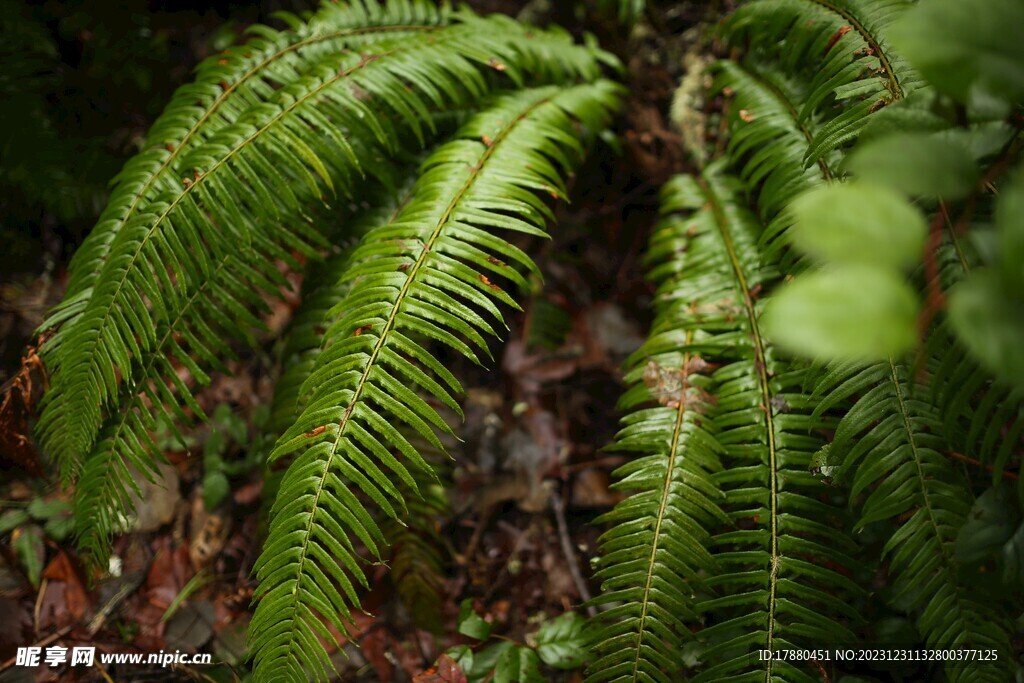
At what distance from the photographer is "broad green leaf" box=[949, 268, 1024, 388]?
2.14 ft

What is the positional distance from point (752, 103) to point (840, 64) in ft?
1.62

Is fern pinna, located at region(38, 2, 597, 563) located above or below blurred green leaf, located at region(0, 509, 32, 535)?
above

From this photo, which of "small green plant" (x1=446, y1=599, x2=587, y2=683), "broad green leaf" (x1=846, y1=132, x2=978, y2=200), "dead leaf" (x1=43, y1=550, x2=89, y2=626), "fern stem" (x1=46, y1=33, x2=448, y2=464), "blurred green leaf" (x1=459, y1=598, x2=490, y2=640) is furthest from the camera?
"dead leaf" (x1=43, y1=550, x2=89, y2=626)

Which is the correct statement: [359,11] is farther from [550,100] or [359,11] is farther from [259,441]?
[259,441]

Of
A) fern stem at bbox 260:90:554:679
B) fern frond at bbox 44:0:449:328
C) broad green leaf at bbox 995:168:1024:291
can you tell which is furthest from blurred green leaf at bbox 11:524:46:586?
broad green leaf at bbox 995:168:1024:291

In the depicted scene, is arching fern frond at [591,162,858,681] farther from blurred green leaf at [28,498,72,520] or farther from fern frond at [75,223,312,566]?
blurred green leaf at [28,498,72,520]

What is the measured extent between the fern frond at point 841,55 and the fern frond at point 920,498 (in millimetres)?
690

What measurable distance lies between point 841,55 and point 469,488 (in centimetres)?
214

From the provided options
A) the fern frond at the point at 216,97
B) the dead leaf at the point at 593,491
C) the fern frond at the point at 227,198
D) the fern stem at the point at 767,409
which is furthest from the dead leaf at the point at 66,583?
the fern stem at the point at 767,409

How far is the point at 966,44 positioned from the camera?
0.81 meters

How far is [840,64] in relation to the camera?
5.52 feet

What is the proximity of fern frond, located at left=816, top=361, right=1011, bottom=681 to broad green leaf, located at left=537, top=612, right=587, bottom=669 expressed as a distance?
3.32ft

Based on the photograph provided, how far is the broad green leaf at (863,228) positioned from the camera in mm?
647

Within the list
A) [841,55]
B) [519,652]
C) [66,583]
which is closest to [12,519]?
[66,583]
